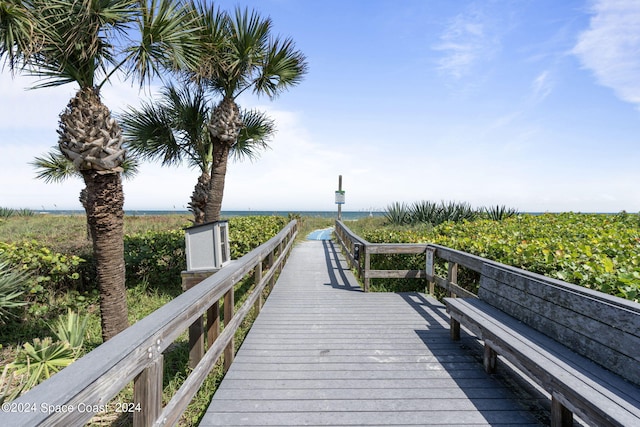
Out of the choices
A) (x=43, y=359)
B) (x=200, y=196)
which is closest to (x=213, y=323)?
(x=43, y=359)

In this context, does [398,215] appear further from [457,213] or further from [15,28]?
[15,28]

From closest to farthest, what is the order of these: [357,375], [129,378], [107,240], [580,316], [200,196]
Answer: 1. [129,378]
2. [580,316]
3. [357,375]
4. [107,240]
5. [200,196]

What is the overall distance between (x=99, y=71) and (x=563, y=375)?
5.90 metres

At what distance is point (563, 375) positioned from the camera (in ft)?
6.55

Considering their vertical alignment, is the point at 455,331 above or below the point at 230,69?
below

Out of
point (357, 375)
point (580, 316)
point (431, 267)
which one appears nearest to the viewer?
point (580, 316)

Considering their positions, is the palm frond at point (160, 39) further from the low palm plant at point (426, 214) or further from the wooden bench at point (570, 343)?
the low palm plant at point (426, 214)

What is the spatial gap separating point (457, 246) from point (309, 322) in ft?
9.23

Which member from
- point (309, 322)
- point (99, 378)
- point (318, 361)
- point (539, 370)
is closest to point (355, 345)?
point (318, 361)

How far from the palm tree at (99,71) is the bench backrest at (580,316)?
15.6 ft

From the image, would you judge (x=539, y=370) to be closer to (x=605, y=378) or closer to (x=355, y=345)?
(x=605, y=378)

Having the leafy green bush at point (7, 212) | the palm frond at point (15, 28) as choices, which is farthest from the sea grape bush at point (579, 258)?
the leafy green bush at point (7, 212)

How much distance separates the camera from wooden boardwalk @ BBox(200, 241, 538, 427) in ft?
7.83

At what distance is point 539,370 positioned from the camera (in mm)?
2121
